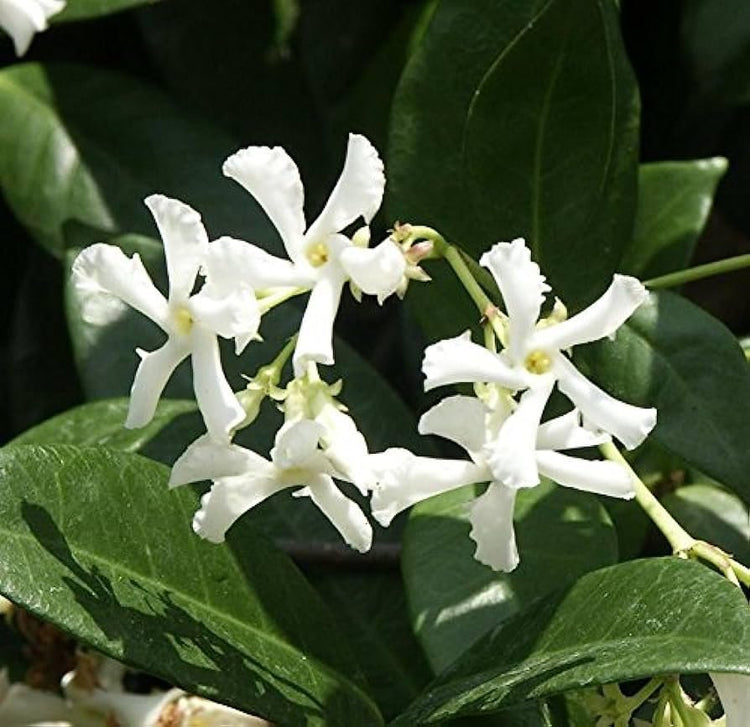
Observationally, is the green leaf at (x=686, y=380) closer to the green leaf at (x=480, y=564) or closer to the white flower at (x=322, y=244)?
A: the green leaf at (x=480, y=564)

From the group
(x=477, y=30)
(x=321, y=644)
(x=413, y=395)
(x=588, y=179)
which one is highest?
(x=477, y=30)

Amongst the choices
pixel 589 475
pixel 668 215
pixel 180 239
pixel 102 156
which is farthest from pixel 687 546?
pixel 102 156

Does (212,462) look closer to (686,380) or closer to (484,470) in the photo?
(484,470)

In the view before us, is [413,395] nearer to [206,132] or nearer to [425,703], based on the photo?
[206,132]

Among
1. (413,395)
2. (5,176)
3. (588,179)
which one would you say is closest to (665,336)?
(588,179)

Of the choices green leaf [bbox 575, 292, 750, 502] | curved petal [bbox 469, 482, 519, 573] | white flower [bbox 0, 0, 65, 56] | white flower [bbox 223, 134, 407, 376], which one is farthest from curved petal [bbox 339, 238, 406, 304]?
white flower [bbox 0, 0, 65, 56]

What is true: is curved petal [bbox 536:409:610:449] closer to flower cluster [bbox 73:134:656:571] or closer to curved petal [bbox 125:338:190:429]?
flower cluster [bbox 73:134:656:571]
